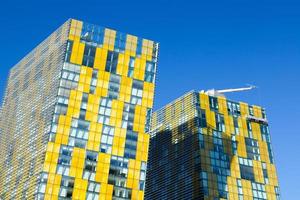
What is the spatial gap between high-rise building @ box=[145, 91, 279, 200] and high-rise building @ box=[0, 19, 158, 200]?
1440 inches

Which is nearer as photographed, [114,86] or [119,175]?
[119,175]

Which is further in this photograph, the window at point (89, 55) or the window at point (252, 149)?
the window at point (252, 149)

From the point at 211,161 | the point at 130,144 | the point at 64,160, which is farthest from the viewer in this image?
the point at 211,161

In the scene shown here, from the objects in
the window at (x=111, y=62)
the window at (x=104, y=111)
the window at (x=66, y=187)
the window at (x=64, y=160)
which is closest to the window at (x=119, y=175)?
the window at (x=66, y=187)

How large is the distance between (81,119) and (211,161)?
5621 cm

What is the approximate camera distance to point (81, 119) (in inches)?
5832

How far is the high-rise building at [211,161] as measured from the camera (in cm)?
18325

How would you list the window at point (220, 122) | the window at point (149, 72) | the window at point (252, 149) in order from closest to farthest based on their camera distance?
1. the window at point (149, 72)
2. the window at point (252, 149)
3. the window at point (220, 122)

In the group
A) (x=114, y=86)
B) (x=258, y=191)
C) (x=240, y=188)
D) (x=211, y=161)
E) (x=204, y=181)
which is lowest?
(x=204, y=181)

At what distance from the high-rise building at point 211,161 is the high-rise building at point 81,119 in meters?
36.6

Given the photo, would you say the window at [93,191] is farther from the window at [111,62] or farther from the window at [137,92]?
the window at [111,62]

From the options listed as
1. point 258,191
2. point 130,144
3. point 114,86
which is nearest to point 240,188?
point 258,191

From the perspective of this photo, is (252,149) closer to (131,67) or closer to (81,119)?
(131,67)

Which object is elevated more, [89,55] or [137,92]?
[89,55]
